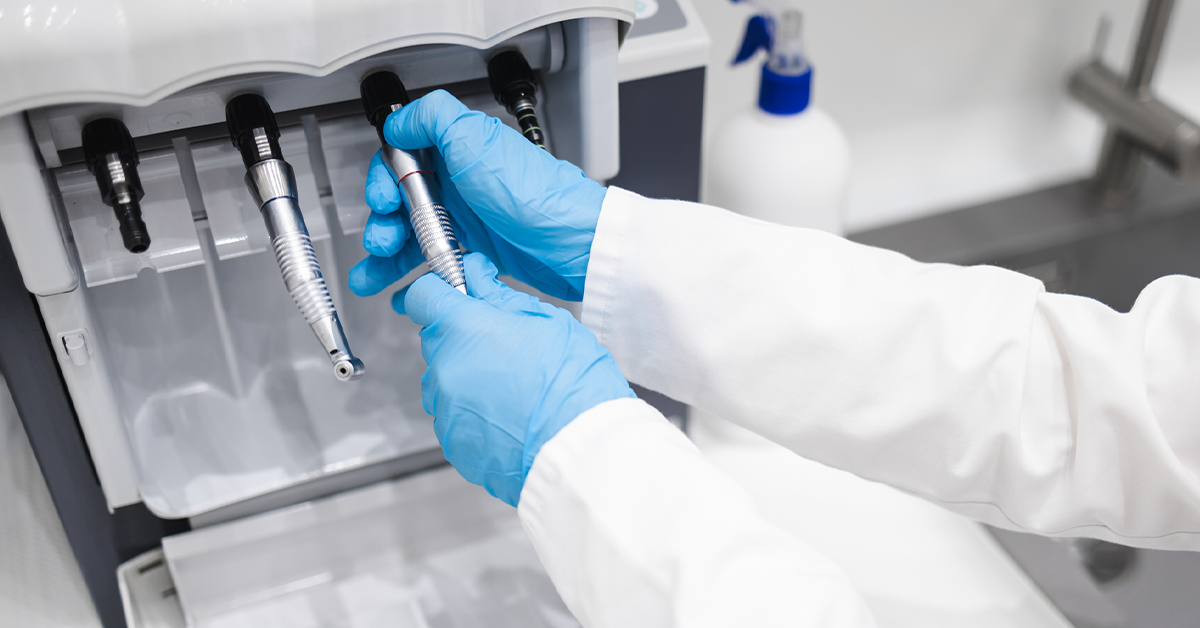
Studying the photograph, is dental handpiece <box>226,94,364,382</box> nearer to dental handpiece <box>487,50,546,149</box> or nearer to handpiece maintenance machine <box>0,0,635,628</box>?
handpiece maintenance machine <box>0,0,635,628</box>

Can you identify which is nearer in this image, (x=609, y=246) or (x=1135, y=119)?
(x=609, y=246)

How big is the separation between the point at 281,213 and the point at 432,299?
4.0 inches

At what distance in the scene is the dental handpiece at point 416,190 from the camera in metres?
0.50

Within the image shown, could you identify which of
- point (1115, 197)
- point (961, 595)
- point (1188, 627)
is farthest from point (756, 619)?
point (1115, 197)

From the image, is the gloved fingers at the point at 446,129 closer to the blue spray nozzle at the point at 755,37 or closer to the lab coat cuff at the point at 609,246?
the lab coat cuff at the point at 609,246

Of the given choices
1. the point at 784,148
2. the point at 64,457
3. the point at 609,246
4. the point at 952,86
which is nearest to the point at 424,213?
the point at 609,246

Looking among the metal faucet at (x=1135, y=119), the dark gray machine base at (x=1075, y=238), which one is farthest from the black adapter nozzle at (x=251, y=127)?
the metal faucet at (x=1135, y=119)

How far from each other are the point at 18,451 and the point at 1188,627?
0.95 metres

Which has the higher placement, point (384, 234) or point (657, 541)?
point (384, 234)

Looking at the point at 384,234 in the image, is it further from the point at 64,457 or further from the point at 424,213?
the point at 64,457

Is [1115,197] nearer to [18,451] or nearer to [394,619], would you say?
[394,619]

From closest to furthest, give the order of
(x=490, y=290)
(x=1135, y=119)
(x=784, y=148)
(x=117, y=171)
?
1. (x=117, y=171)
2. (x=490, y=290)
3. (x=784, y=148)
4. (x=1135, y=119)

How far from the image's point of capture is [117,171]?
0.44 metres

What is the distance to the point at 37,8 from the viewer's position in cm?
40
